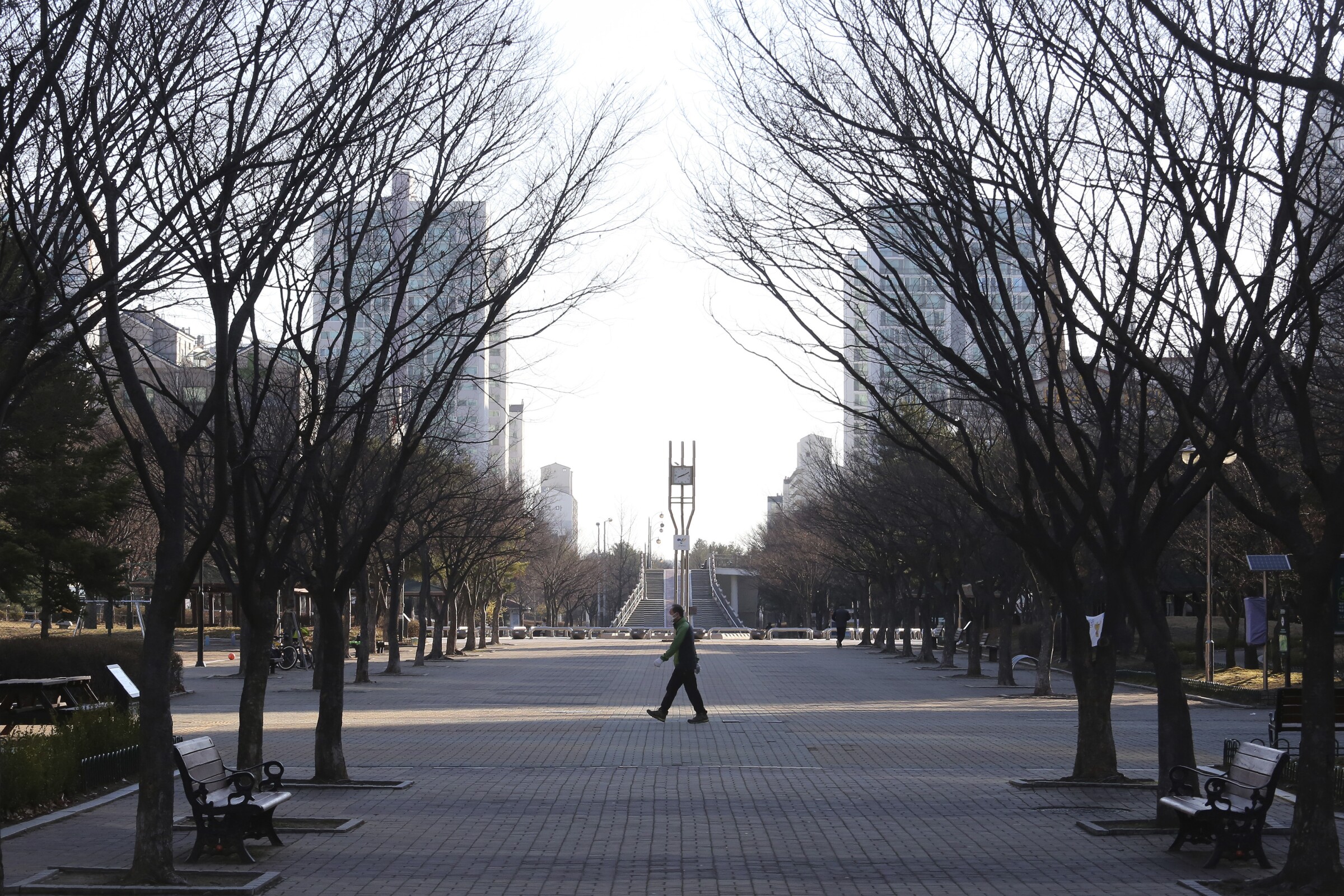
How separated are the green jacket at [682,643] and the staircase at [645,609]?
57.2 meters

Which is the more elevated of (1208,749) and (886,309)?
(886,309)

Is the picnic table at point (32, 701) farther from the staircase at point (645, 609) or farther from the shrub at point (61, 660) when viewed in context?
the staircase at point (645, 609)

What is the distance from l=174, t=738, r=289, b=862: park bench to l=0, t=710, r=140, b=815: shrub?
2.17m

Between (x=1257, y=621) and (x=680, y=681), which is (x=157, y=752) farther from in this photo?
(x=1257, y=621)

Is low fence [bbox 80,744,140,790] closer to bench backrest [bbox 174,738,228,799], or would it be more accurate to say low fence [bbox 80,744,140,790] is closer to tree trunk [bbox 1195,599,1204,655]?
bench backrest [bbox 174,738,228,799]

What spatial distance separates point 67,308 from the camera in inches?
313

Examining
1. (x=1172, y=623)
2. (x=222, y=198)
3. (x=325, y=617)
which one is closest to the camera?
(x=222, y=198)

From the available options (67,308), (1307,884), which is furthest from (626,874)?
(67,308)

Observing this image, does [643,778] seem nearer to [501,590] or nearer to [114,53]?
[114,53]

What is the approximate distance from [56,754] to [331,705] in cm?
231

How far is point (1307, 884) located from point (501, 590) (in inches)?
1985

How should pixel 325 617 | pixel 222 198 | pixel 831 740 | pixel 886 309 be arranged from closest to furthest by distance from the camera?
pixel 222 198 → pixel 886 309 → pixel 325 617 → pixel 831 740

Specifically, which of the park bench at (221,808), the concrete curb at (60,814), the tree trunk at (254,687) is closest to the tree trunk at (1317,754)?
the park bench at (221,808)

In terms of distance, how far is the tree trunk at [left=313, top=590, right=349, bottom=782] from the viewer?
13562mm
